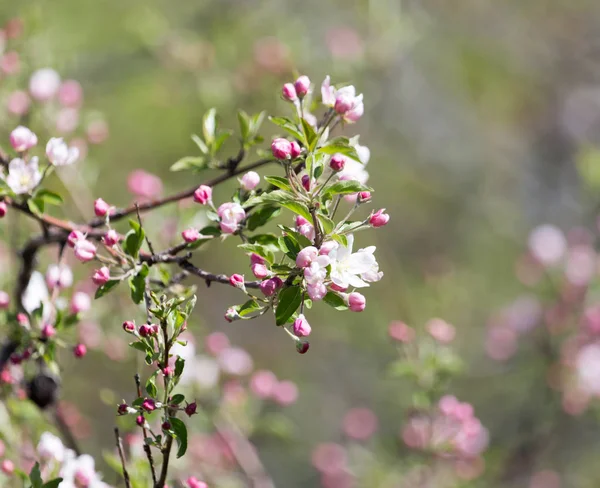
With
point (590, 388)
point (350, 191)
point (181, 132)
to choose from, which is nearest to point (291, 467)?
point (590, 388)

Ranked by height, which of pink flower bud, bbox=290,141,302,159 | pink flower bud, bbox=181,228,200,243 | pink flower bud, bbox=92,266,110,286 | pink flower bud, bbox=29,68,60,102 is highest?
pink flower bud, bbox=29,68,60,102

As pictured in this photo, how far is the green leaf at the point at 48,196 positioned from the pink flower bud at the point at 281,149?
53 cm

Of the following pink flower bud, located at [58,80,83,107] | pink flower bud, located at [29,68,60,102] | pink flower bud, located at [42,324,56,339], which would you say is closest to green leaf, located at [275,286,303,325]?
pink flower bud, located at [42,324,56,339]

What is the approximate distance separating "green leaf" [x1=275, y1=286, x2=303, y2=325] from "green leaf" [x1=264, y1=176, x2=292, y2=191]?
0.59 ft

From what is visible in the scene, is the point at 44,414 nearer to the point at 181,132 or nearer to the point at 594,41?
the point at 181,132

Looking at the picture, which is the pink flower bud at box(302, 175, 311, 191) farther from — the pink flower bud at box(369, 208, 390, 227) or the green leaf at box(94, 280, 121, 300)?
the green leaf at box(94, 280, 121, 300)

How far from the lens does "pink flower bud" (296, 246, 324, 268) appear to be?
1.15 meters

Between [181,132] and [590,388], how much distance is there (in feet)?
12.3

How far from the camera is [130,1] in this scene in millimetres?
6812

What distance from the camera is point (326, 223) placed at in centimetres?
120

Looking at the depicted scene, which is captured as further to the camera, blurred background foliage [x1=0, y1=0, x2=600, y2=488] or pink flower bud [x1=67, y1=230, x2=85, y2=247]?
blurred background foliage [x1=0, y1=0, x2=600, y2=488]

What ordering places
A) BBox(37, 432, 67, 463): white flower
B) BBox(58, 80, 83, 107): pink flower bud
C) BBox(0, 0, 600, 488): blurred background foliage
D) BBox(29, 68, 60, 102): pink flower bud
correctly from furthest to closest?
BBox(0, 0, 600, 488): blurred background foliage
BBox(58, 80, 83, 107): pink flower bud
BBox(29, 68, 60, 102): pink flower bud
BBox(37, 432, 67, 463): white flower

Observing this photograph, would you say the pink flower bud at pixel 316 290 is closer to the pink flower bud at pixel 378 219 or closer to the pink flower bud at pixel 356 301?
the pink flower bud at pixel 356 301

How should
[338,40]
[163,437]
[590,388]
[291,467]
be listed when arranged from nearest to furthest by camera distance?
[163,437], [590,388], [338,40], [291,467]
